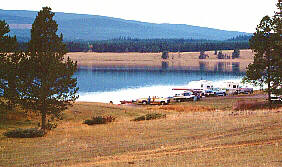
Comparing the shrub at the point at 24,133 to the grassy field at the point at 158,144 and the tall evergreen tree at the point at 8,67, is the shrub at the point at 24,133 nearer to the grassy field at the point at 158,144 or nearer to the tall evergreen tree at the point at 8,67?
the grassy field at the point at 158,144

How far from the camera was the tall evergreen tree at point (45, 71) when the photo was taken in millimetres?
30797

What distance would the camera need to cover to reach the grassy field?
18656 millimetres

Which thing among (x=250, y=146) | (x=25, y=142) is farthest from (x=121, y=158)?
(x=25, y=142)

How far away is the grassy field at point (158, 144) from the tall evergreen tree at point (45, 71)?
2.36 meters

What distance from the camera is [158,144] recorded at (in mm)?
23844

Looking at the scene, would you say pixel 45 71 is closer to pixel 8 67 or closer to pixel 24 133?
pixel 8 67

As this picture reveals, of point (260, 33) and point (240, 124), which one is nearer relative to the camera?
point (240, 124)

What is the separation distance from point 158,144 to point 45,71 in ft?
38.9

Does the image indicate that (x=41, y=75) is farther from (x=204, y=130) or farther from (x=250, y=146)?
(x=250, y=146)

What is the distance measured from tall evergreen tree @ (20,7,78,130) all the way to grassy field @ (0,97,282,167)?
2.36m

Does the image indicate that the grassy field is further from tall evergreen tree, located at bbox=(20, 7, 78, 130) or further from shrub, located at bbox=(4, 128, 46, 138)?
tall evergreen tree, located at bbox=(20, 7, 78, 130)

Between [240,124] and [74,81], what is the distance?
1203 centimetres

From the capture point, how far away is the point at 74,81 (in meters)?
31.4

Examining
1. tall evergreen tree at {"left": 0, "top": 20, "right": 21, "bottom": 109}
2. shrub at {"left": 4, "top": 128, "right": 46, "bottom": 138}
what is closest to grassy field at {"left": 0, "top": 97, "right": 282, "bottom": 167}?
shrub at {"left": 4, "top": 128, "right": 46, "bottom": 138}
